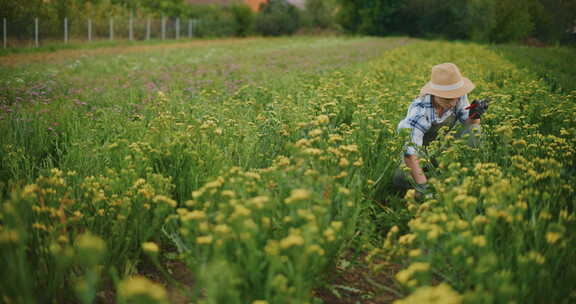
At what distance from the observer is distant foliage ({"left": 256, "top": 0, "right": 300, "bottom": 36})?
150 feet

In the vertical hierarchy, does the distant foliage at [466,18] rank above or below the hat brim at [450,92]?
above

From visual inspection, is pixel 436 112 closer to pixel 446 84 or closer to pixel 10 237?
pixel 446 84

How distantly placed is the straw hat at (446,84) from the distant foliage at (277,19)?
4396cm

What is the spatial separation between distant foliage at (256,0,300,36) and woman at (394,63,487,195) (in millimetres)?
43808

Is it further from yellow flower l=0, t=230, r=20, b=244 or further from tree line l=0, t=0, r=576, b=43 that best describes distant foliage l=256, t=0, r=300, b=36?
yellow flower l=0, t=230, r=20, b=244

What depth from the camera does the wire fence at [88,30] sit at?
61.3 ft

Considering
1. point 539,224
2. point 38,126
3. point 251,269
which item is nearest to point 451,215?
point 539,224

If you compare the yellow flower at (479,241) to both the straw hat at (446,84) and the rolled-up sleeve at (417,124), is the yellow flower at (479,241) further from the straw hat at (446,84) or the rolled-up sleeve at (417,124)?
the straw hat at (446,84)

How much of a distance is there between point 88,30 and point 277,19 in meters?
24.8

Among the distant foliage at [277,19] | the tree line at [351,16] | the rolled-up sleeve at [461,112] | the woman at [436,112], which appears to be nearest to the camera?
the woman at [436,112]

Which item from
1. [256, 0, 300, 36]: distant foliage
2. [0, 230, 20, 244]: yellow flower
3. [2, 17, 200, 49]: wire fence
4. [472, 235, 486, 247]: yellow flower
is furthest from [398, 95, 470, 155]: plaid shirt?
[256, 0, 300, 36]: distant foliage

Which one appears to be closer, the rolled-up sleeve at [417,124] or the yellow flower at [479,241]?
the yellow flower at [479,241]

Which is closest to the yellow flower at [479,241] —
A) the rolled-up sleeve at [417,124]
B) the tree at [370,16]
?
the rolled-up sleeve at [417,124]

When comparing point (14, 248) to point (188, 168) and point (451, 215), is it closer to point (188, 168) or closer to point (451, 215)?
point (188, 168)
